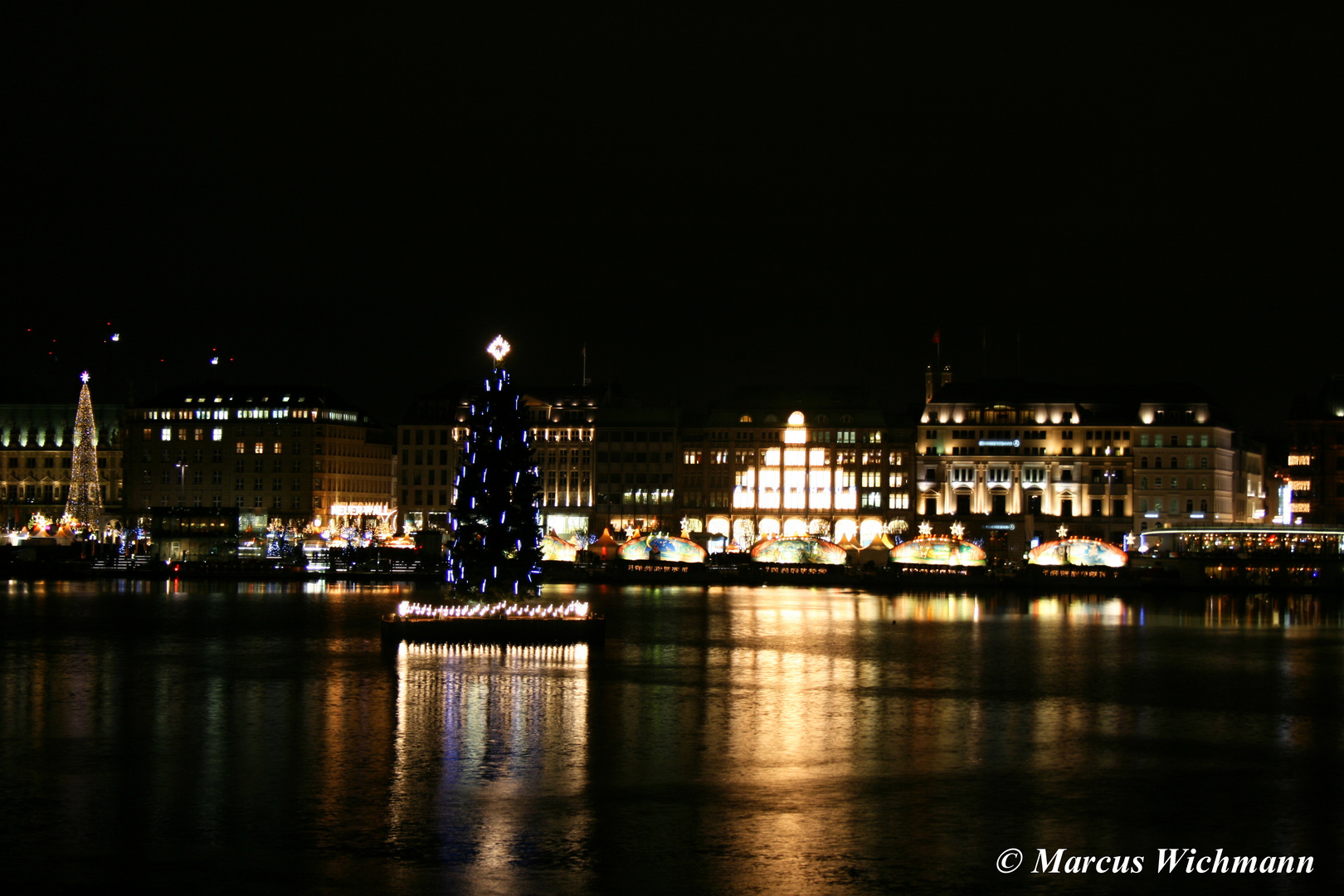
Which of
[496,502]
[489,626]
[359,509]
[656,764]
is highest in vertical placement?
[359,509]

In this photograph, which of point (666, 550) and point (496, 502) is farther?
point (666, 550)

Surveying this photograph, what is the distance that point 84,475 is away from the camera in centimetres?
13500

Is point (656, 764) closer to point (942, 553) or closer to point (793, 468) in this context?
point (942, 553)

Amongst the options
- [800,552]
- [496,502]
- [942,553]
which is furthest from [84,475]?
[496,502]

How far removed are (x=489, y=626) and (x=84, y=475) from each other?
302 ft

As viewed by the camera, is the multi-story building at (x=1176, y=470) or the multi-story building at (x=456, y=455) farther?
the multi-story building at (x=456, y=455)

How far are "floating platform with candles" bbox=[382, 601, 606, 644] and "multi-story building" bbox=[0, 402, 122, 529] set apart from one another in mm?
128683

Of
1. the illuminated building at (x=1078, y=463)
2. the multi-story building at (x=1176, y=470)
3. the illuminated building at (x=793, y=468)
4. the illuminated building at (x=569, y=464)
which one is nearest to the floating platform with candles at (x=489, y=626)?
the illuminated building at (x=1078, y=463)

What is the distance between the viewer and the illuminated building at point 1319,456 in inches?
6422

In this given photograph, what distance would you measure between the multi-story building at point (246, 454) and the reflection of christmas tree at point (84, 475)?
113ft

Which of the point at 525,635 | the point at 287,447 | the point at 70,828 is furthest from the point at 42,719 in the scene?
the point at 287,447

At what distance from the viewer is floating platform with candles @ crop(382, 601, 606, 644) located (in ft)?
174

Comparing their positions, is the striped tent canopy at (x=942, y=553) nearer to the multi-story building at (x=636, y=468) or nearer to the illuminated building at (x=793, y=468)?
the illuminated building at (x=793, y=468)

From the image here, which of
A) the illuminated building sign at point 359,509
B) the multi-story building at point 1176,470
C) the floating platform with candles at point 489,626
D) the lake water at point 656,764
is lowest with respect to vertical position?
the lake water at point 656,764
